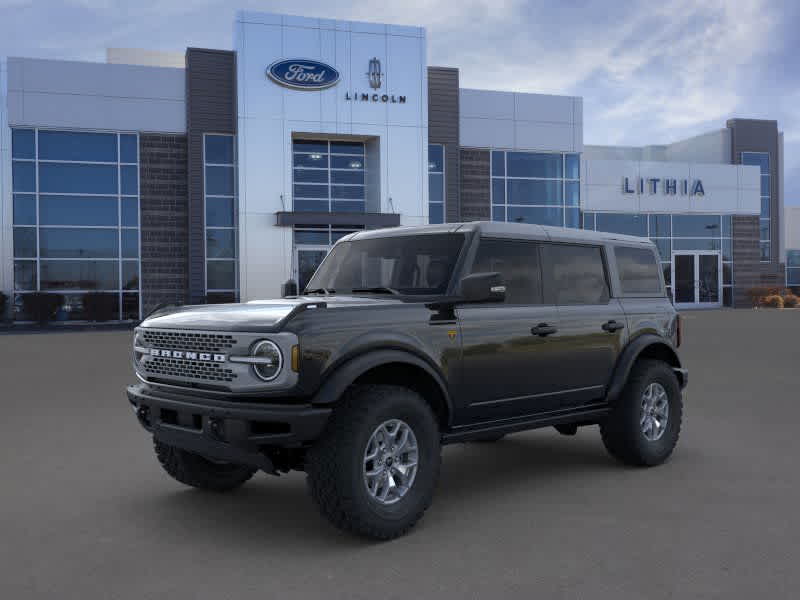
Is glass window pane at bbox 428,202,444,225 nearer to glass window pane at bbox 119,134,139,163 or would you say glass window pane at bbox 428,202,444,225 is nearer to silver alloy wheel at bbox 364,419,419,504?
glass window pane at bbox 119,134,139,163

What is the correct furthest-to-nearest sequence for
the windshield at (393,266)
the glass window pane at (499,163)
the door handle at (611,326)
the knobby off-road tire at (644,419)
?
the glass window pane at (499,163), the knobby off-road tire at (644,419), the door handle at (611,326), the windshield at (393,266)

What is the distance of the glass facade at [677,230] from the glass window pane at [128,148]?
20.1 meters

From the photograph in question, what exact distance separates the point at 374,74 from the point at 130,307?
41.2 feet

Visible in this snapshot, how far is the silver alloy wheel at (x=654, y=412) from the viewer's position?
6676 mm

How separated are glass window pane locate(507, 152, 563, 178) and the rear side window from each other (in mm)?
27961

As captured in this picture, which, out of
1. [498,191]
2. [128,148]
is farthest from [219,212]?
[498,191]

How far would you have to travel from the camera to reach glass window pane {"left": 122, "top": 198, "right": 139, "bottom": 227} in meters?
29.8

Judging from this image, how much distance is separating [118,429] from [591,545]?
5.50 meters

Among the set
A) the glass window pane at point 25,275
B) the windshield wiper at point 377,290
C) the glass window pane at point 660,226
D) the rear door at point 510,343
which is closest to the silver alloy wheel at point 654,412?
the rear door at point 510,343

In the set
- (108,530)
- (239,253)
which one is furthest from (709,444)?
(239,253)

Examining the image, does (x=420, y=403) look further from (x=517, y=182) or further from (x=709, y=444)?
(x=517, y=182)

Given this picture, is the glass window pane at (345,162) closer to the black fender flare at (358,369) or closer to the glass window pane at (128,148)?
the glass window pane at (128,148)

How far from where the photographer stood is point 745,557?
4332 millimetres

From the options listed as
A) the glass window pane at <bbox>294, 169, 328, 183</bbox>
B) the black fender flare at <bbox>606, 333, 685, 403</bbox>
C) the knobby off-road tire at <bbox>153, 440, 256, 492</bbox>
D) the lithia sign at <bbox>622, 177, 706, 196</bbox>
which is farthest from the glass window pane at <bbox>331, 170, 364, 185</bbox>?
the knobby off-road tire at <bbox>153, 440, 256, 492</bbox>
